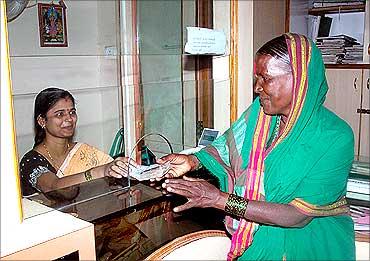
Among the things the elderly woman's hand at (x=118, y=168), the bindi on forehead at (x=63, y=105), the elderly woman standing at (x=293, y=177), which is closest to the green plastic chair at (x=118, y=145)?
the bindi on forehead at (x=63, y=105)

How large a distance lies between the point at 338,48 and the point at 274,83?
5.33 feet

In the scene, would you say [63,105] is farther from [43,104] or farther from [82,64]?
[82,64]

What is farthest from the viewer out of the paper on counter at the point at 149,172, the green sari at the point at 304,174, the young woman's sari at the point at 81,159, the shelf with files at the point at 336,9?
the shelf with files at the point at 336,9

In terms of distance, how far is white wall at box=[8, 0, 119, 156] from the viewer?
90.0 inches

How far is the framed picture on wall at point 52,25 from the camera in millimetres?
2725

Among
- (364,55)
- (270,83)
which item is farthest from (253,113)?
(364,55)

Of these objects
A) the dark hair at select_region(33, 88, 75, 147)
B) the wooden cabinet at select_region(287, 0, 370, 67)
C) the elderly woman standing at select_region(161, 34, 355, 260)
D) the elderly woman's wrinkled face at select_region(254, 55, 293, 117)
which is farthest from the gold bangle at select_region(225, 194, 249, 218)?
the wooden cabinet at select_region(287, 0, 370, 67)

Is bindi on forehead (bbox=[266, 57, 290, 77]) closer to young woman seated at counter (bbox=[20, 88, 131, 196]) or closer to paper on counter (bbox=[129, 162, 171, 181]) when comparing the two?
paper on counter (bbox=[129, 162, 171, 181])

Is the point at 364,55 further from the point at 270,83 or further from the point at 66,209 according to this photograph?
the point at 66,209

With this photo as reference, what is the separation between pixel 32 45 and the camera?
2.69m

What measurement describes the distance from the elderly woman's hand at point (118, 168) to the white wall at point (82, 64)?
0.49 meters

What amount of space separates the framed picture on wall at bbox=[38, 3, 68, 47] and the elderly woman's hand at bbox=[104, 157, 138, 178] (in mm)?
1462

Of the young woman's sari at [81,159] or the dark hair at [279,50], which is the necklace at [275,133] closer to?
the dark hair at [279,50]

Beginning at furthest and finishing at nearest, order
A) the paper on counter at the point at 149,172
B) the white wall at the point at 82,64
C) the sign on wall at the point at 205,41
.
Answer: the white wall at the point at 82,64 < the sign on wall at the point at 205,41 < the paper on counter at the point at 149,172
